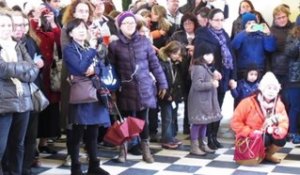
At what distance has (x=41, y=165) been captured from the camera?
5.13 m

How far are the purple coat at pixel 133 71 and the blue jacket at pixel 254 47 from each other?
1391 mm

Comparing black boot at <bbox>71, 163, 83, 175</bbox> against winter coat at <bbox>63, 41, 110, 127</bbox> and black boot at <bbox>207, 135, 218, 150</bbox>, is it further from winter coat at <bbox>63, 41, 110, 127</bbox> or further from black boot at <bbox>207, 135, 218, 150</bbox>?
black boot at <bbox>207, 135, 218, 150</bbox>

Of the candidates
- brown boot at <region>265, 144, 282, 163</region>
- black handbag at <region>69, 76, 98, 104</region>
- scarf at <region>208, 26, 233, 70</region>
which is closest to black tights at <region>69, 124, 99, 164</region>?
black handbag at <region>69, 76, 98, 104</region>

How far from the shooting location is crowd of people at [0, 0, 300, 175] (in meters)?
4.29

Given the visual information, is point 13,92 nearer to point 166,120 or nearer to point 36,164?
point 36,164

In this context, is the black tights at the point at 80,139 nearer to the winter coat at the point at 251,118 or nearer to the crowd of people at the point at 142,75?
the crowd of people at the point at 142,75

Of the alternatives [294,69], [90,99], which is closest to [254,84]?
[294,69]

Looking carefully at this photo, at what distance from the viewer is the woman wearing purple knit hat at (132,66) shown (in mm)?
5074

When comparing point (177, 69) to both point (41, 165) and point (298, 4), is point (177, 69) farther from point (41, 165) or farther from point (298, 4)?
point (298, 4)

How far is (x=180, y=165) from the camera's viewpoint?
5.16 metres

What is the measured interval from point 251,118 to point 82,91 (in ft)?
5.33

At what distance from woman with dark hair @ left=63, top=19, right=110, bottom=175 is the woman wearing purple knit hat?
444 mm

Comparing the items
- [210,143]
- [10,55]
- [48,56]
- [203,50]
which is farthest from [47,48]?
[210,143]

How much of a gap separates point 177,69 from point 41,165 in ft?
5.69
